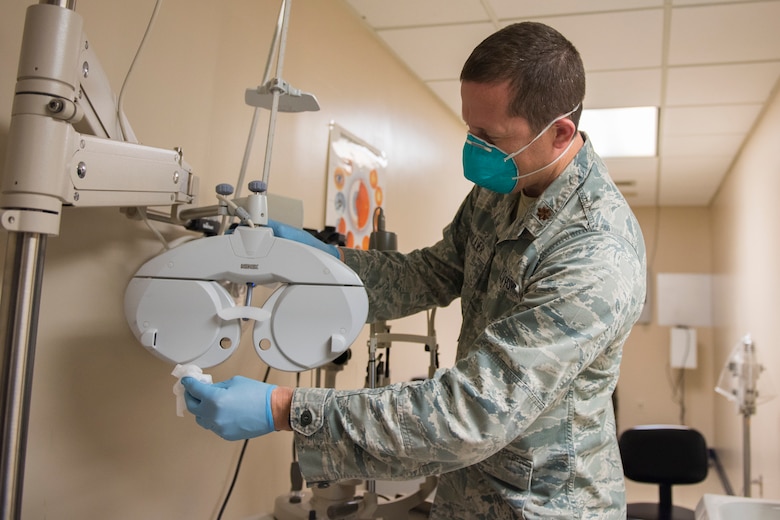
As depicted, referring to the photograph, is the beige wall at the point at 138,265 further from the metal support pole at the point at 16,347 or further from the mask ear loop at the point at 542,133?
the mask ear loop at the point at 542,133

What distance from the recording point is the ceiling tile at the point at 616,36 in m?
2.35

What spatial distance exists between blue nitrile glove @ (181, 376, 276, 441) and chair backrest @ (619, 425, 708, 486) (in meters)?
2.70

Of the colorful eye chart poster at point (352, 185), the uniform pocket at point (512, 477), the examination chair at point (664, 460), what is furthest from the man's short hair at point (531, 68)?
the examination chair at point (664, 460)

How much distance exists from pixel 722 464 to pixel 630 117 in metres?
3.45

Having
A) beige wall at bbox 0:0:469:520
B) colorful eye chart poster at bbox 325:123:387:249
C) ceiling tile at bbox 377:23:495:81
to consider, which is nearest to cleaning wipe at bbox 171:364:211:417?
beige wall at bbox 0:0:469:520

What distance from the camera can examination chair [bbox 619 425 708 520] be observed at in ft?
10.0

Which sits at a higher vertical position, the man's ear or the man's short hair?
the man's short hair

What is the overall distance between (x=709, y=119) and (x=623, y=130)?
511mm

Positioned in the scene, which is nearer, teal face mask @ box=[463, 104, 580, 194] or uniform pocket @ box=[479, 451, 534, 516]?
uniform pocket @ box=[479, 451, 534, 516]

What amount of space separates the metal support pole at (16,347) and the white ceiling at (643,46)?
1837 mm

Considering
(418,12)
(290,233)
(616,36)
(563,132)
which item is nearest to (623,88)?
(616,36)

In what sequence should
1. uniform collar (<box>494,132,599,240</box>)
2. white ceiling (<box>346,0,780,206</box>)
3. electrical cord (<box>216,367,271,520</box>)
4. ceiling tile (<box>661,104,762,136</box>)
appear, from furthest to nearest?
ceiling tile (<box>661,104,762,136</box>), white ceiling (<box>346,0,780,206</box>), electrical cord (<box>216,367,271,520</box>), uniform collar (<box>494,132,599,240</box>)

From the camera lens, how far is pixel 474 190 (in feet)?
4.59

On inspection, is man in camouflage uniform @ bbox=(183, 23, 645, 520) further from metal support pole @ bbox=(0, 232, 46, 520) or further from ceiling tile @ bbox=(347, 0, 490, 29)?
ceiling tile @ bbox=(347, 0, 490, 29)
